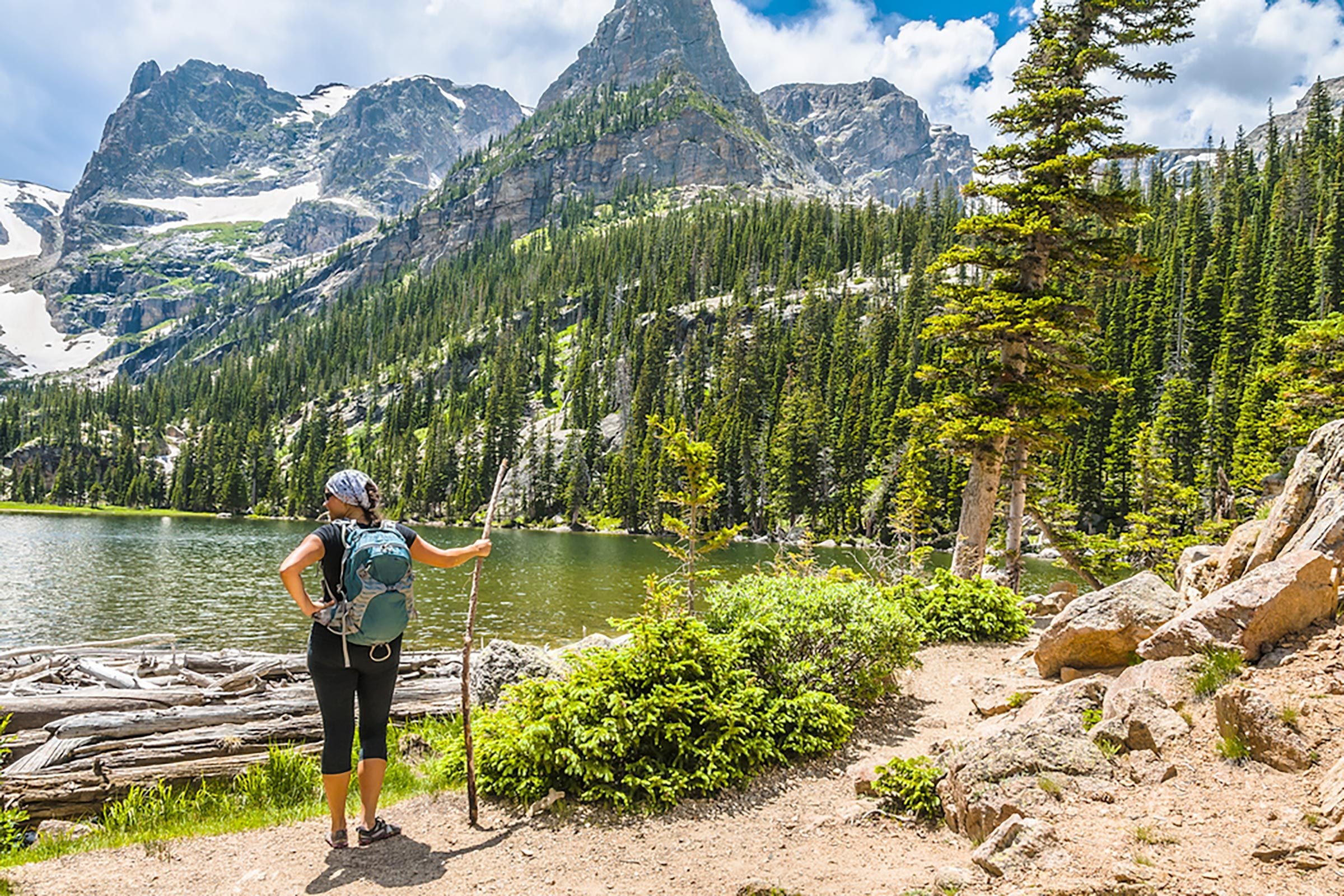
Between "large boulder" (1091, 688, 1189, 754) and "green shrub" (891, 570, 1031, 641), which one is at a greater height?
"large boulder" (1091, 688, 1189, 754)

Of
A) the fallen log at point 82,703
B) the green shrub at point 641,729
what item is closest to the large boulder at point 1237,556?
the green shrub at point 641,729

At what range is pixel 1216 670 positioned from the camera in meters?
4.88

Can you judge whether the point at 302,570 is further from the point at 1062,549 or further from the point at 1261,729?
the point at 1062,549

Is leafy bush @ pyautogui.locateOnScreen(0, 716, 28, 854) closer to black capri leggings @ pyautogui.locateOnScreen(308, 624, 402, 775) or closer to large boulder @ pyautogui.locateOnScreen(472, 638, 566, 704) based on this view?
black capri leggings @ pyautogui.locateOnScreen(308, 624, 402, 775)

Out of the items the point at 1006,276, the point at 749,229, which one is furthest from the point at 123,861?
the point at 749,229

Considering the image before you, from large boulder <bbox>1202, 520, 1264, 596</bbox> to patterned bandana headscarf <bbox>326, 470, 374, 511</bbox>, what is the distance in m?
8.31

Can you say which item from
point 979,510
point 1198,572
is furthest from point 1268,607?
point 979,510

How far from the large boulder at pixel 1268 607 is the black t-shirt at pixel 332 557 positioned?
636 centimetres

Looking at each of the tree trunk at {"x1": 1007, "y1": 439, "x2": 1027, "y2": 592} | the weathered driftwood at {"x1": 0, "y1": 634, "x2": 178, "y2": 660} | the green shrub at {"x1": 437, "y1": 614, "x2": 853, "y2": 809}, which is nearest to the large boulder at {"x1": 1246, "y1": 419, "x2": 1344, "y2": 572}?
the green shrub at {"x1": 437, "y1": 614, "x2": 853, "y2": 809}

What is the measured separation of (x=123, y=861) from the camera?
204 inches

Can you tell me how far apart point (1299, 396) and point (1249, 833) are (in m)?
23.3

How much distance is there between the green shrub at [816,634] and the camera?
730cm

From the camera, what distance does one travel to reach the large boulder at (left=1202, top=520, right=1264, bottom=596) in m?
6.97

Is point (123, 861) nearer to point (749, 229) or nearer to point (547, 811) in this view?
point (547, 811)
